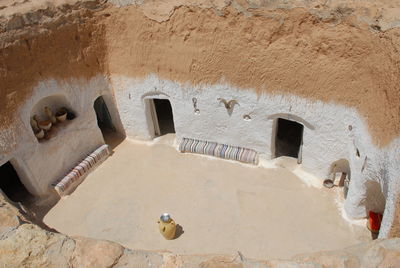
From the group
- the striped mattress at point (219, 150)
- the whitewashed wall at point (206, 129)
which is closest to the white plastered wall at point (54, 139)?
the whitewashed wall at point (206, 129)

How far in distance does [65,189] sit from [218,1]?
252 inches

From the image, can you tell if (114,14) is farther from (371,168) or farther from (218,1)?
(371,168)

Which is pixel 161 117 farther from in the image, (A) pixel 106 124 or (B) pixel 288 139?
(B) pixel 288 139

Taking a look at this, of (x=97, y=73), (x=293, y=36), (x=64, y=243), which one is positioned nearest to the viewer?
(x=64, y=243)

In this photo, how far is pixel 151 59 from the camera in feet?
30.4

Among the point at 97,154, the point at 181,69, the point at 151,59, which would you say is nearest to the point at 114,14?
the point at 151,59

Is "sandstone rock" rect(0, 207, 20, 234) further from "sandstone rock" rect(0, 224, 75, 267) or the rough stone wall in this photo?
the rough stone wall

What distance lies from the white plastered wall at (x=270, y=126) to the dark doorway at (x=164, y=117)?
760mm

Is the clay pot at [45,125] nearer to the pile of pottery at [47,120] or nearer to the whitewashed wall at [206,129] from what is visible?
the pile of pottery at [47,120]

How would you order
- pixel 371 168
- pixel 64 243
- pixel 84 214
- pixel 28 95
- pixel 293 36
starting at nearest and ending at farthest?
pixel 64 243, pixel 371 168, pixel 293 36, pixel 28 95, pixel 84 214

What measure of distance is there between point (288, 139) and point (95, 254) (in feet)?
25.7

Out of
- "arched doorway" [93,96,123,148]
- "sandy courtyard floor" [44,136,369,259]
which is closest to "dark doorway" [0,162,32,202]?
"sandy courtyard floor" [44,136,369,259]

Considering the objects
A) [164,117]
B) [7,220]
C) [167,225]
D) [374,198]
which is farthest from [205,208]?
[7,220]

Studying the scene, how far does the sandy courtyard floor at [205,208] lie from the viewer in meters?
7.87
